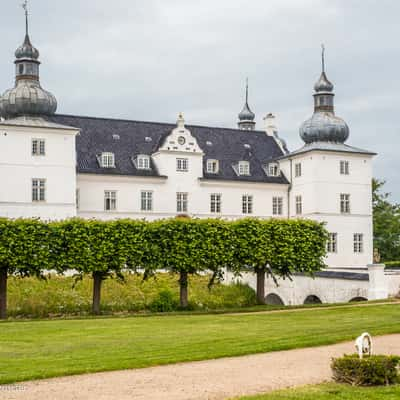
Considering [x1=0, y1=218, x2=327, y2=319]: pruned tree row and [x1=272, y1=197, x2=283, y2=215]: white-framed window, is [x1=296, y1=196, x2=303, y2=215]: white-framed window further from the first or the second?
[x1=0, y1=218, x2=327, y2=319]: pruned tree row

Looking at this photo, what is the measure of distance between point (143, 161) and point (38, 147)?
280 inches

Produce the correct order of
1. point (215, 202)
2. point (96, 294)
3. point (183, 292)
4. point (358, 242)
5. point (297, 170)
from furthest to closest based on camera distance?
point (297, 170)
point (358, 242)
point (215, 202)
point (183, 292)
point (96, 294)

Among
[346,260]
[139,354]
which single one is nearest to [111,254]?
[139,354]

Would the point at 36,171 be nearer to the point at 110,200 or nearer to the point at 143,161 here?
the point at 110,200

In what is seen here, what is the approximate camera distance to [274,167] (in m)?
48.8

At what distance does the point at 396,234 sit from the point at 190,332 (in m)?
39.2

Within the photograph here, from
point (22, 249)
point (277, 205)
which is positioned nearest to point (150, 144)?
point (277, 205)

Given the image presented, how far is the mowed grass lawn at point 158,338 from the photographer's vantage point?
13.0m

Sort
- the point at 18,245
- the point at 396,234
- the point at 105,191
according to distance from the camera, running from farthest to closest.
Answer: the point at 396,234 → the point at 105,191 → the point at 18,245

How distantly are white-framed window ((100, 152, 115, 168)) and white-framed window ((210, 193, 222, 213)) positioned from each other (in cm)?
659

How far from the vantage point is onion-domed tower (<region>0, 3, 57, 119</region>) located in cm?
3988

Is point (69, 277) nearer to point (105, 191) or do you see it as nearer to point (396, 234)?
point (105, 191)

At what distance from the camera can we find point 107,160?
43438 mm

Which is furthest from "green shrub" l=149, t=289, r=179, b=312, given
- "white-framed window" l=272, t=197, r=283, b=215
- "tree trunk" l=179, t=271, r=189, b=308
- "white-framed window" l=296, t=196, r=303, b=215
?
"white-framed window" l=272, t=197, r=283, b=215
